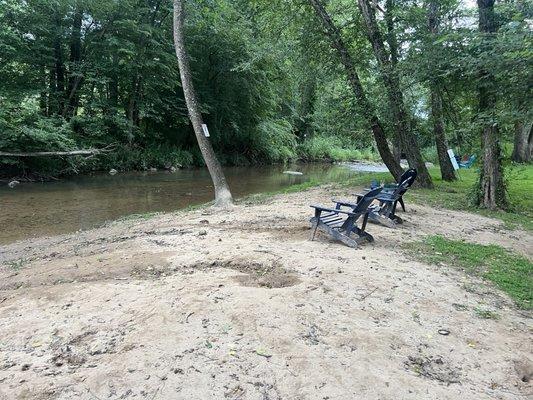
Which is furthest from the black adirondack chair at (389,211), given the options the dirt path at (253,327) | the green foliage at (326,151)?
the green foliage at (326,151)

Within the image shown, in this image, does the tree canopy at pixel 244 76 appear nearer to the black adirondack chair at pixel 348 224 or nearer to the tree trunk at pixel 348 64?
the tree trunk at pixel 348 64

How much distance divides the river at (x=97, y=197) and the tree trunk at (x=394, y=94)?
221 inches

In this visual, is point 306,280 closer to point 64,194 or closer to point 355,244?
point 355,244

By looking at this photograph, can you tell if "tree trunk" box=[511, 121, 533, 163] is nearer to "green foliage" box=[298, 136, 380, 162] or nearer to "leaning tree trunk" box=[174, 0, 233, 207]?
"green foliage" box=[298, 136, 380, 162]

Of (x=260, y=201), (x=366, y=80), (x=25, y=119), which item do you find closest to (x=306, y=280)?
(x=260, y=201)

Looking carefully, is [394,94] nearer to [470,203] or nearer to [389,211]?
[470,203]

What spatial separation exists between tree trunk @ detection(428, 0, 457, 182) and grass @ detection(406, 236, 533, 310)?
13.9 ft

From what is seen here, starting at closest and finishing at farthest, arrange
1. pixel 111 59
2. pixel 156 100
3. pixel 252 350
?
1. pixel 252 350
2. pixel 111 59
3. pixel 156 100

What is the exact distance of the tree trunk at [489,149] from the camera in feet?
31.8

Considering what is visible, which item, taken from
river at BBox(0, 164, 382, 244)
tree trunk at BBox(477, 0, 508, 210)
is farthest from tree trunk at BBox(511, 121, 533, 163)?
tree trunk at BBox(477, 0, 508, 210)

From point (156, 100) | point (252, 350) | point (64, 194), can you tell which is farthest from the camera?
point (156, 100)

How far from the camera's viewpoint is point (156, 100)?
77.9 ft

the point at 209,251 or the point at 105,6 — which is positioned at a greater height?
the point at 105,6

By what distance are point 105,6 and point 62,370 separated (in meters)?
19.0
